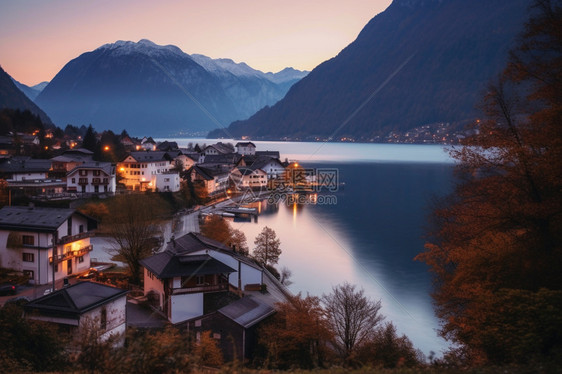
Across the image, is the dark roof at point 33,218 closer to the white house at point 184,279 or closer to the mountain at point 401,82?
the white house at point 184,279

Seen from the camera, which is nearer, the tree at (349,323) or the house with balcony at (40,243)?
the tree at (349,323)

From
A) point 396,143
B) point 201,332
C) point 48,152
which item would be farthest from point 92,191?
point 396,143

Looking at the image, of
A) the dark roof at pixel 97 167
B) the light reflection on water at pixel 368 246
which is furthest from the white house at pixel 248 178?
the dark roof at pixel 97 167

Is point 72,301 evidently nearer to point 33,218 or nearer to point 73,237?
point 73,237

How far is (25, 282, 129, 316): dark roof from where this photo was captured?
23.1 ft

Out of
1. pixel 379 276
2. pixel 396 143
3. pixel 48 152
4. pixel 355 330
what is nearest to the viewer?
pixel 355 330

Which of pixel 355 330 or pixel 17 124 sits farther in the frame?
pixel 17 124

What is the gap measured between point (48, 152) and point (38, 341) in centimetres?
2790

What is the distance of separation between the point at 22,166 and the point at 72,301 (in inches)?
735

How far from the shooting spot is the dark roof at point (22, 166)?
21.8 metres

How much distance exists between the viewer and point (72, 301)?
7.11m

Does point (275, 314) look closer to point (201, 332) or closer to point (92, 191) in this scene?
point (201, 332)

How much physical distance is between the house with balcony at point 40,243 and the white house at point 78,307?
170 inches

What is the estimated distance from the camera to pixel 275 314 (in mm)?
8438
